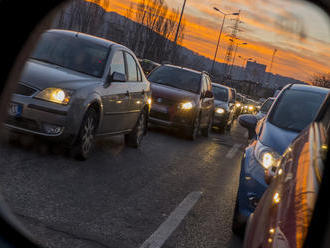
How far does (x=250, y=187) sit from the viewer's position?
15.0 feet

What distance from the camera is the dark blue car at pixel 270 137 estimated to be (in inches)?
182

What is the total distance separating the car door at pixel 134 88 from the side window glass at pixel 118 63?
224mm

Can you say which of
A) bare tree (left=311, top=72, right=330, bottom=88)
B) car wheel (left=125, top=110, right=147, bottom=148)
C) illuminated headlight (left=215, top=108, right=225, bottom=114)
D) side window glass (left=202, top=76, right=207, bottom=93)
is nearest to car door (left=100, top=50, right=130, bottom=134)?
car wheel (left=125, top=110, right=147, bottom=148)

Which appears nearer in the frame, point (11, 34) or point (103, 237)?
point (11, 34)

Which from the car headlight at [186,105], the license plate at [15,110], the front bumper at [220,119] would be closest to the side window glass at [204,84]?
the car headlight at [186,105]

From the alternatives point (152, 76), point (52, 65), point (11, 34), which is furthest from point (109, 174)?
point (152, 76)

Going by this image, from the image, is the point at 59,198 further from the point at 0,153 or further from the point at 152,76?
the point at 152,76

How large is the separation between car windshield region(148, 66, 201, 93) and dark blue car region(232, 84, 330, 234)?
7.18 meters

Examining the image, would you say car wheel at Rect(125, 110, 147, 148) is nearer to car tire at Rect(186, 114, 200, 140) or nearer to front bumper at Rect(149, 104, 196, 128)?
front bumper at Rect(149, 104, 196, 128)

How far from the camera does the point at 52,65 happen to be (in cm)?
709

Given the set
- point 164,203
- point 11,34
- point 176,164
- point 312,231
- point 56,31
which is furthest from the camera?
point 176,164

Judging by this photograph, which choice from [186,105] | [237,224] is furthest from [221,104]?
[237,224]

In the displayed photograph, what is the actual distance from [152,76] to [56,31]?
5954mm

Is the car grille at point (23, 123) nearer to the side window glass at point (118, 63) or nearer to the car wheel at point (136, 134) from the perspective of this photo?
the side window glass at point (118, 63)
